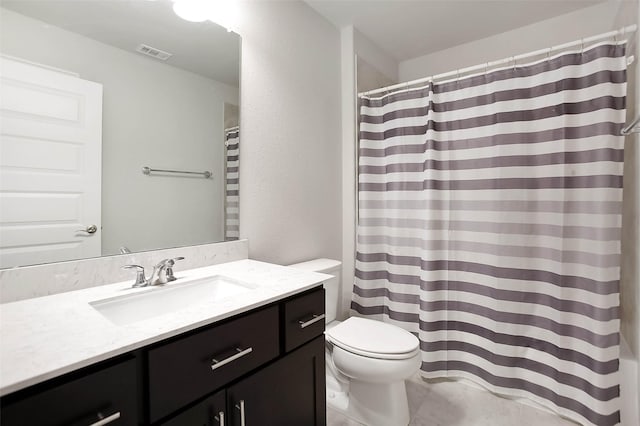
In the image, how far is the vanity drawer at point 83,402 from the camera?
54 centimetres

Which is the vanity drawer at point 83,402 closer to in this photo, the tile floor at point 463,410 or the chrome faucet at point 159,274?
the chrome faucet at point 159,274

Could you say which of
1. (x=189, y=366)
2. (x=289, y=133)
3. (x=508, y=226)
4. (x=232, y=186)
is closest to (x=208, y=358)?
(x=189, y=366)

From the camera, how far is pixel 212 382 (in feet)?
2.70

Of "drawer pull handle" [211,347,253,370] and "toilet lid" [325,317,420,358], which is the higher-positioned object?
"drawer pull handle" [211,347,253,370]

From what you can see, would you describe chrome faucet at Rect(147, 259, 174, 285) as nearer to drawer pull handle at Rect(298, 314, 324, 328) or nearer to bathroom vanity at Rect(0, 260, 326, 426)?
bathroom vanity at Rect(0, 260, 326, 426)

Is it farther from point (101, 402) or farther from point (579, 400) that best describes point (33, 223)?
point (579, 400)

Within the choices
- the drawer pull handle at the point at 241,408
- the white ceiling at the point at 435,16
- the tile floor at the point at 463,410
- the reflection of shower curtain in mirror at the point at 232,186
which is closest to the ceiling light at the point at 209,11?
the reflection of shower curtain in mirror at the point at 232,186

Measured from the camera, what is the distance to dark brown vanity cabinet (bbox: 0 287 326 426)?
0.59 m

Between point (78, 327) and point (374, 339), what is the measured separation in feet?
3.91

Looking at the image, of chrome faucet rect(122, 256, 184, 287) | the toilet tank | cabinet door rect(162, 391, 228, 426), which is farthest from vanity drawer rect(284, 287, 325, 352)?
the toilet tank

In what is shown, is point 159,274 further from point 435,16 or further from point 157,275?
point 435,16

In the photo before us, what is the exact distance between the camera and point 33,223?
3.29 feet

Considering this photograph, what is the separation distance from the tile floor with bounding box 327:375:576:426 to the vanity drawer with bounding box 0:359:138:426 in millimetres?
1252

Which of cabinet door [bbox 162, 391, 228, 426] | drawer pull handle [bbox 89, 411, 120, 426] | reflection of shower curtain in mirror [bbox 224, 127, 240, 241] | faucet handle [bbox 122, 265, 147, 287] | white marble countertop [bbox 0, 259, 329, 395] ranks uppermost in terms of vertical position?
reflection of shower curtain in mirror [bbox 224, 127, 240, 241]
